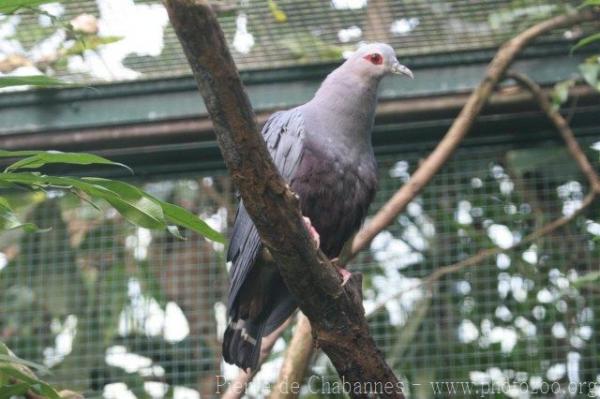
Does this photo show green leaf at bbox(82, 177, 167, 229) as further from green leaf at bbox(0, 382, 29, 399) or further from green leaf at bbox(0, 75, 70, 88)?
green leaf at bbox(0, 382, 29, 399)

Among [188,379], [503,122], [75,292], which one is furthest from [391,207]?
[75,292]

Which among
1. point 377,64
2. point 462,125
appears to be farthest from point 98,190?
point 462,125

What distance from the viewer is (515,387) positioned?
437 cm

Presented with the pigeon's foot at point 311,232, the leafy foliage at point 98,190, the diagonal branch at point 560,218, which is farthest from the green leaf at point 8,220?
the diagonal branch at point 560,218

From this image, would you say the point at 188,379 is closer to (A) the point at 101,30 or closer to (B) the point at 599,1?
(A) the point at 101,30

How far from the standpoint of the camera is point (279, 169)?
324 centimetres

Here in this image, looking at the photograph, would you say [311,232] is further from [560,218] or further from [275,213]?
[560,218]

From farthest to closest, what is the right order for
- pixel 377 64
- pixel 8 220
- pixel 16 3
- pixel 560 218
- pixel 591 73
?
pixel 560 218, pixel 591 73, pixel 377 64, pixel 8 220, pixel 16 3

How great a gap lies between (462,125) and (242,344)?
1.42 metres

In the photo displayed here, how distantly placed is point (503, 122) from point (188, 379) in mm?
1883

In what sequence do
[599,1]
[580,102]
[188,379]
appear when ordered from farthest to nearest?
[188,379], [580,102], [599,1]

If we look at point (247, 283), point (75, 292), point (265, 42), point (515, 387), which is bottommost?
point (515, 387)

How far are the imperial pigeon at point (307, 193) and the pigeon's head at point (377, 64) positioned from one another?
117mm

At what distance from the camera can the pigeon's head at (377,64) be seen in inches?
145
